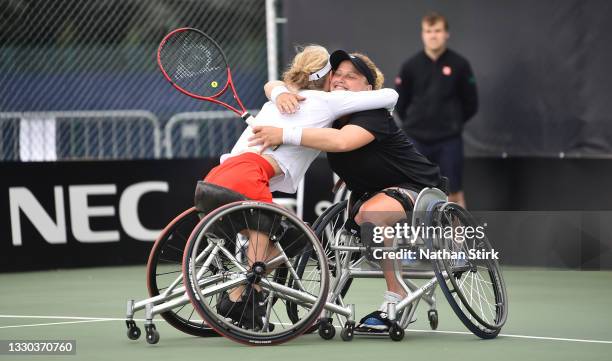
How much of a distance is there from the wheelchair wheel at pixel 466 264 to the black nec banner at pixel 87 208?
15.6ft

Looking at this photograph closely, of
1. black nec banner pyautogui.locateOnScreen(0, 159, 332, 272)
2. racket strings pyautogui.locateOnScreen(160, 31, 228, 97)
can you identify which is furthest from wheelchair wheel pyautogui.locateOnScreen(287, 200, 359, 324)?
black nec banner pyautogui.locateOnScreen(0, 159, 332, 272)

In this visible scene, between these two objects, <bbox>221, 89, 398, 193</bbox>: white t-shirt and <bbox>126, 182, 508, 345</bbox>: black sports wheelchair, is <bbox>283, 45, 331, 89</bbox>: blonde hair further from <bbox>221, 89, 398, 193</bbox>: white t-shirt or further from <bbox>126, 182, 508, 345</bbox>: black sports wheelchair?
<bbox>126, 182, 508, 345</bbox>: black sports wheelchair

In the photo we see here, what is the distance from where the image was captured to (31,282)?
32.5 feet

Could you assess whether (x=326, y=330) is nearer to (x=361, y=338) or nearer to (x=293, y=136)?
(x=361, y=338)

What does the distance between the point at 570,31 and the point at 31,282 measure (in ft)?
15.4

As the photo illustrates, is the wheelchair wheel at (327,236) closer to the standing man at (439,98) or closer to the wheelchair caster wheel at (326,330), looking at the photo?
the wheelchair caster wheel at (326,330)

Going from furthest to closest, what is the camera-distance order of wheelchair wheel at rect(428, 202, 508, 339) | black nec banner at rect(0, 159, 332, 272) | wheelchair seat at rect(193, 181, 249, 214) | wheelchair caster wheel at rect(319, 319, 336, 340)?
black nec banner at rect(0, 159, 332, 272)
wheelchair caster wheel at rect(319, 319, 336, 340)
wheelchair wheel at rect(428, 202, 508, 339)
wheelchair seat at rect(193, 181, 249, 214)

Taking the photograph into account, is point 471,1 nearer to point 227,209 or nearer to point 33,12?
point 33,12

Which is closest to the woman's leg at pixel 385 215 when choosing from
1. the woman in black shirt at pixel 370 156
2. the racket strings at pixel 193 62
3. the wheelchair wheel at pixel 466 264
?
the woman in black shirt at pixel 370 156

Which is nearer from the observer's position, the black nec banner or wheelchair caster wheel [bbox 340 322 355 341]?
wheelchair caster wheel [bbox 340 322 355 341]

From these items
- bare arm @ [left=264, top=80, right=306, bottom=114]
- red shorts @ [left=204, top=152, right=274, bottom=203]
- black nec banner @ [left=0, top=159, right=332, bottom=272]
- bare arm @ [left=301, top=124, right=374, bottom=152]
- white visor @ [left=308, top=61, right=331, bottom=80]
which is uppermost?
white visor @ [left=308, top=61, right=331, bottom=80]

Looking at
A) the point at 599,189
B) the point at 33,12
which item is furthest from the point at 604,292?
the point at 33,12

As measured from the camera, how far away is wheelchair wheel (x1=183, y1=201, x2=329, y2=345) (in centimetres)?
582

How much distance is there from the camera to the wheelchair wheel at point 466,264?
612 centimetres
